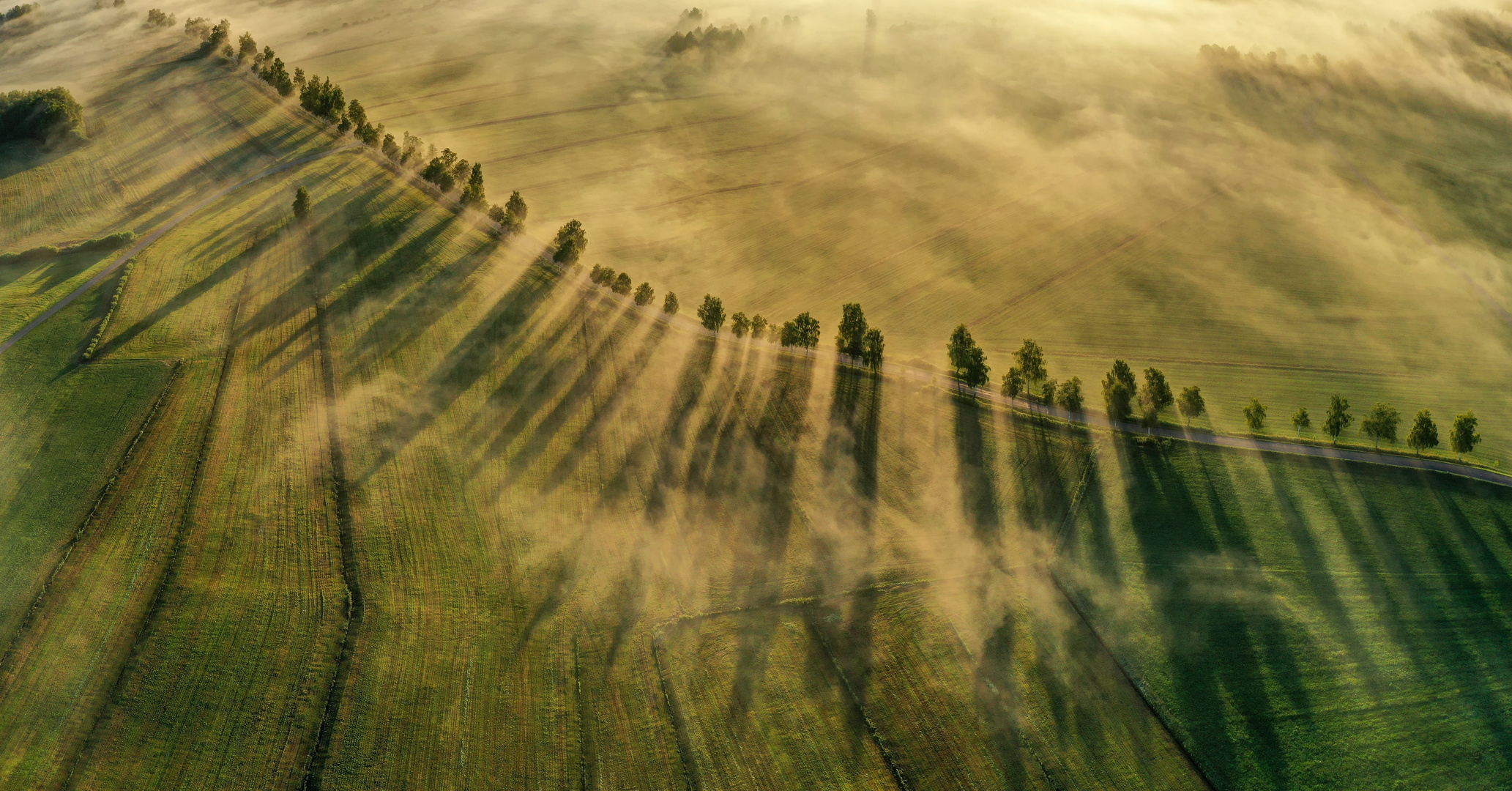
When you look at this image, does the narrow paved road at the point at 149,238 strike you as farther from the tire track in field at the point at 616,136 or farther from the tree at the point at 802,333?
the tree at the point at 802,333

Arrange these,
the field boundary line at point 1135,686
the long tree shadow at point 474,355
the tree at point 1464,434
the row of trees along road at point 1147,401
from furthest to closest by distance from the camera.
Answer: the row of trees along road at point 1147,401 → the long tree shadow at point 474,355 → the tree at point 1464,434 → the field boundary line at point 1135,686

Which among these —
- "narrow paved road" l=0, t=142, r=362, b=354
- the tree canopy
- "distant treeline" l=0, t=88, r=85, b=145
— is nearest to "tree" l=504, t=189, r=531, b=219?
"narrow paved road" l=0, t=142, r=362, b=354

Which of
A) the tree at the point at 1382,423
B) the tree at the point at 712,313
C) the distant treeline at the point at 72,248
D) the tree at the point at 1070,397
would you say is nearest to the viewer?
the tree at the point at 1382,423

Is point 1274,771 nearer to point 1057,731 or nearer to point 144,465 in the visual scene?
point 1057,731

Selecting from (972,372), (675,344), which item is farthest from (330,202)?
(972,372)

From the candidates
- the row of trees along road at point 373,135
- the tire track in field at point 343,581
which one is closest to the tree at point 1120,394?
the tire track in field at point 343,581
